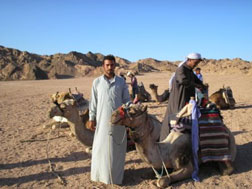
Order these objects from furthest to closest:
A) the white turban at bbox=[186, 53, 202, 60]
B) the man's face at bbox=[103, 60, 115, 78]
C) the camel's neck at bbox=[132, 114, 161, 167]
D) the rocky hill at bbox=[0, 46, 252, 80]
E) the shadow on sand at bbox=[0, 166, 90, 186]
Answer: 1. the rocky hill at bbox=[0, 46, 252, 80]
2. the shadow on sand at bbox=[0, 166, 90, 186]
3. the white turban at bbox=[186, 53, 202, 60]
4. the man's face at bbox=[103, 60, 115, 78]
5. the camel's neck at bbox=[132, 114, 161, 167]

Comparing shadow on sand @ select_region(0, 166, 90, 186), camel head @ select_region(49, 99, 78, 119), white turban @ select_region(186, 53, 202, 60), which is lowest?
shadow on sand @ select_region(0, 166, 90, 186)

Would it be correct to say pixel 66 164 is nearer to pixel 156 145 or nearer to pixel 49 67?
pixel 156 145

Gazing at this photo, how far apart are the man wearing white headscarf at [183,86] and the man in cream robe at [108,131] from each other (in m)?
1.00

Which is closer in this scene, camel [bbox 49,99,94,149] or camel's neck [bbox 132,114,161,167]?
camel's neck [bbox 132,114,161,167]

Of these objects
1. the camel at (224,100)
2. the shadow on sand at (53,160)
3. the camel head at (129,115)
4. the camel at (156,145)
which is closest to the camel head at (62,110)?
the shadow on sand at (53,160)

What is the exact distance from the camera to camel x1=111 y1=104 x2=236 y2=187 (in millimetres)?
4117

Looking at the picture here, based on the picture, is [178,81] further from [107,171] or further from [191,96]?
[107,171]

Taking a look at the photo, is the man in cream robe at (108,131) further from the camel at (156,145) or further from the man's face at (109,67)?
the camel at (156,145)

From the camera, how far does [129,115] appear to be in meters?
4.07

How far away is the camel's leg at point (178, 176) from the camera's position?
4504 millimetres

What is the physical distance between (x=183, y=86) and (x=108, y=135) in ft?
5.20

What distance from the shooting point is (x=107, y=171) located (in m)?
4.54

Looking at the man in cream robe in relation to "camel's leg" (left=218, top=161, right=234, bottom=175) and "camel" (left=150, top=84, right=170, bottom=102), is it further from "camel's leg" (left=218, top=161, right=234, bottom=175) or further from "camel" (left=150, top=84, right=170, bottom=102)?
"camel" (left=150, top=84, right=170, bottom=102)

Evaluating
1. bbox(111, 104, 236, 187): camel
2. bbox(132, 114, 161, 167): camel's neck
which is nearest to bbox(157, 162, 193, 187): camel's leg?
bbox(111, 104, 236, 187): camel
